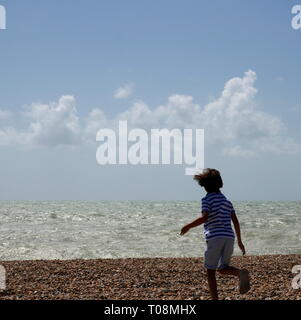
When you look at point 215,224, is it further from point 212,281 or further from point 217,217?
point 212,281

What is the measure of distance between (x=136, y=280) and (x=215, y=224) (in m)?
4.79

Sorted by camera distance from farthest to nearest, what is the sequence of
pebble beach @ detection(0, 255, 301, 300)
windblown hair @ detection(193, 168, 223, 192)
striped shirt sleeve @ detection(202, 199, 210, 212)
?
pebble beach @ detection(0, 255, 301, 300) < windblown hair @ detection(193, 168, 223, 192) < striped shirt sleeve @ detection(202, 199, 210, 212)

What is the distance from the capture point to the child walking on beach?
6.67m

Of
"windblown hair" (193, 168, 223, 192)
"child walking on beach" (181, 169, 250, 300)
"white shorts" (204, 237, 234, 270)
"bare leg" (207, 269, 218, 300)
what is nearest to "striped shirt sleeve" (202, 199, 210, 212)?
"child walking on beach" (181, 169, 250, 300)

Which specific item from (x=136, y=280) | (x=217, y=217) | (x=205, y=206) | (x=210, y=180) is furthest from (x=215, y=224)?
(x=136, y=280)

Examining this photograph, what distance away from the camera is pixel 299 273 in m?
12.0

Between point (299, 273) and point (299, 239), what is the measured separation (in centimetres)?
1409

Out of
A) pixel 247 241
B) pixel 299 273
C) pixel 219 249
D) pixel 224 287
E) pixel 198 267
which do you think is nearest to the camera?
pixel 219 249

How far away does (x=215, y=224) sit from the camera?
6.69m

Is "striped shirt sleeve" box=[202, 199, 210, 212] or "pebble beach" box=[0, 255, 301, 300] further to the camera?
"pebble beach" box=[0, 255, 301, 300]

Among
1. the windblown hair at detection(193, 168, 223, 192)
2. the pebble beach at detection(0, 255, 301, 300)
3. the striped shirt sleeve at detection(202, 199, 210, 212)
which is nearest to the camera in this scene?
the striped shirt sleeve at detection(202, 199, 210, 212)

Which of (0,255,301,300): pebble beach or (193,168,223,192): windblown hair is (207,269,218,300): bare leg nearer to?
(193,168,223,192): windblown hair

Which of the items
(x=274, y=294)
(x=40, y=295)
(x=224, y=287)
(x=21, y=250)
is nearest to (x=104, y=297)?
(x=40, y=295)
